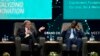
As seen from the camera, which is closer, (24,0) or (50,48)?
(50,48)

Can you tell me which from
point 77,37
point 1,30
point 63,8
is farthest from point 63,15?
point 1,30

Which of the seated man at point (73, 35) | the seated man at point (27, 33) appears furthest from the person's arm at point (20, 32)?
the seated man at point (73, 35)

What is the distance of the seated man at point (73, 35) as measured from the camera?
10.4 m

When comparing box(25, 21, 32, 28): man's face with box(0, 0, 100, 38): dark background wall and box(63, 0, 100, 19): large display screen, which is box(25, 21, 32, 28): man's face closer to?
box(0, 0, 100, 38): dark background wall

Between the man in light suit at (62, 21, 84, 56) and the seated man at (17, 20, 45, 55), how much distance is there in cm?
87

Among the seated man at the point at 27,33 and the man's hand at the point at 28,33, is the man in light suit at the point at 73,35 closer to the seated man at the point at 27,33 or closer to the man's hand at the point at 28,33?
the seated man at the point at 27,33

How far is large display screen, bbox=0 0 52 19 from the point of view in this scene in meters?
11.7

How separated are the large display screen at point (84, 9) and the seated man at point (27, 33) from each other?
153 centimetres

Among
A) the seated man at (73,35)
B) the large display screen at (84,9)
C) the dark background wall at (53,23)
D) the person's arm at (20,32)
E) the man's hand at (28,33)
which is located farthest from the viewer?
the dark background wall at (53,23)

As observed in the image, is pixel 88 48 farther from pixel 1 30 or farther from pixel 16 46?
pixel 1 30

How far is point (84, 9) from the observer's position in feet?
38.3

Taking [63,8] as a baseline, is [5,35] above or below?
below

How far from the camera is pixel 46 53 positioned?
416 inches

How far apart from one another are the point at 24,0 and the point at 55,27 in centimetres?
128
